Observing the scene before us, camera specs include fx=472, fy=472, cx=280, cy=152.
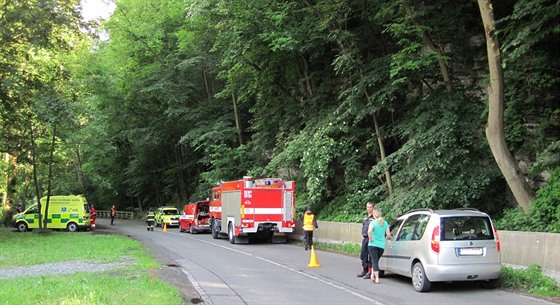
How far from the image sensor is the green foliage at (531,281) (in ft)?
30.9

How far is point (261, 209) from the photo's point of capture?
2164 centimetres

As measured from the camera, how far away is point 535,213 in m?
12.0

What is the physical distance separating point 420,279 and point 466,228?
55.8 inches

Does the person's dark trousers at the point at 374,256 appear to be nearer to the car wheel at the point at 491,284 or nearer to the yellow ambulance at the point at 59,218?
the car wheel at the point at 491,284

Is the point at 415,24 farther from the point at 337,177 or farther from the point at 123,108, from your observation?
the point at 123,108

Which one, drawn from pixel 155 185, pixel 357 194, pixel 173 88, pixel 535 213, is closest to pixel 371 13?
pixel 357 194

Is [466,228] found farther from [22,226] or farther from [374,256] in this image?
[22,226]

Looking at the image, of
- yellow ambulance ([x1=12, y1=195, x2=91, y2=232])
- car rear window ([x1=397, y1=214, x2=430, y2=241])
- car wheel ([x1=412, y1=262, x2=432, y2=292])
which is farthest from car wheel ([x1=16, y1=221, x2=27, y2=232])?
car wheel ([x1=412, y1=262, x2=432, y2=292])

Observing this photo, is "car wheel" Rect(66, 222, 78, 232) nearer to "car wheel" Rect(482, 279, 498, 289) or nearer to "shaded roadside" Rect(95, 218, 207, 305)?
"shaded roadside" Rect(95, 218, 207, 305)

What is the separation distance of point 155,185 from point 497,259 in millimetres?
49865

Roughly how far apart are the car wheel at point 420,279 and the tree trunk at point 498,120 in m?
4.42

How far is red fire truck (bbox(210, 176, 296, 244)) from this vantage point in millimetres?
21531

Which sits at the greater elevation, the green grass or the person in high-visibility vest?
the person in high-visibility vest

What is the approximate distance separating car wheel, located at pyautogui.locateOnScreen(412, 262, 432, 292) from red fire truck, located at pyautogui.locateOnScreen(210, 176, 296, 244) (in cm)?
1200
